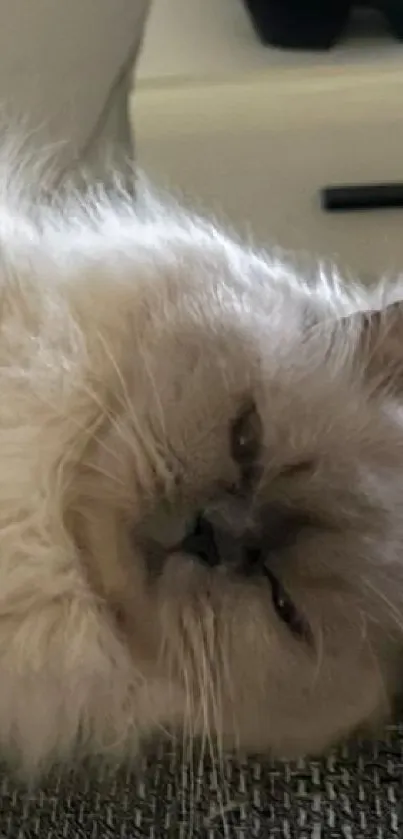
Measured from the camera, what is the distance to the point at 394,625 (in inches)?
30.8

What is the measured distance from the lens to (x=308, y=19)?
1.33 m

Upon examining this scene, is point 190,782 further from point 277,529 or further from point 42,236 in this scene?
point 42,236

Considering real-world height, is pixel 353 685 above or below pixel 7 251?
below

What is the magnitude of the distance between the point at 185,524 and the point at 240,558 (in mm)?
42

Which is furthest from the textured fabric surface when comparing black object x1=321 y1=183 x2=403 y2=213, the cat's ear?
black object x1=321 y1=183 x2=403 y2=213

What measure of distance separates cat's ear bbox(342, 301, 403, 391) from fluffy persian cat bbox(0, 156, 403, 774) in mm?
12

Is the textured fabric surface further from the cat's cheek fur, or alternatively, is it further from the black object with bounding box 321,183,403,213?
the black object with bounding box 321,183,403,213

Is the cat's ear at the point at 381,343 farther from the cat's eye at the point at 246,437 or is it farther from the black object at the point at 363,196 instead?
the black object at the point at 363,196

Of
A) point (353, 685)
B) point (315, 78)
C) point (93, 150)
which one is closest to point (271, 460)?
point (353, 685)

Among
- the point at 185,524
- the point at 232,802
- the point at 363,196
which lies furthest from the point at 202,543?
the point at 363,196

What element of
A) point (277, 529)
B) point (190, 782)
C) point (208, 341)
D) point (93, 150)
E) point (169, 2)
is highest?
point (169, 2)

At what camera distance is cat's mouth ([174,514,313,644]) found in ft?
2.54

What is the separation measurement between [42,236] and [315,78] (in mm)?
551

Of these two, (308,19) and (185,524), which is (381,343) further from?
(308,19)
